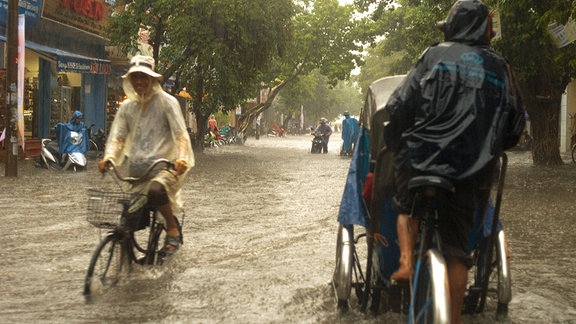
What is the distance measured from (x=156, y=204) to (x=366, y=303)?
1.77 meters

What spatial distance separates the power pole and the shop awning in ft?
18.4

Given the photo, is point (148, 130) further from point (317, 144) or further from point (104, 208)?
point (317, 144)

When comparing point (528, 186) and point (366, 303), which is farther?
point (528, 186)

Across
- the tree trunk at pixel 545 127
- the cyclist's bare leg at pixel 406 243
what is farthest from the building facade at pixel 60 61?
the cyclist's bare leg at pixel 406 243

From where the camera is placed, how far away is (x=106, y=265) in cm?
571

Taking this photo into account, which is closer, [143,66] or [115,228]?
[115,228]

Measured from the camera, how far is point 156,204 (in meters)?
6.03

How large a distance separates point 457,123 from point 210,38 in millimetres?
22286

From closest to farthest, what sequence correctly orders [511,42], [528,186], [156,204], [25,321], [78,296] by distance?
1. [25,321]
2. [78,296]
3. [156,204]
4. [528,186]
5. [511,42]

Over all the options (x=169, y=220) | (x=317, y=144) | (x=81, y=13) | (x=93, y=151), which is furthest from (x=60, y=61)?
(x=169, y=220)

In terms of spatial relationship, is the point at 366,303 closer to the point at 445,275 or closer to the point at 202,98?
the point at 445,275

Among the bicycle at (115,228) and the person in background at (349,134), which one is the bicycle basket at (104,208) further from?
the person in background at (349,134)

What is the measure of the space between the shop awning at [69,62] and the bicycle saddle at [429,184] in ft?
62.0

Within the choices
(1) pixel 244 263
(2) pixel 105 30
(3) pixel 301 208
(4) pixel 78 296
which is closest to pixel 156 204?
(4) pixel 78 296
